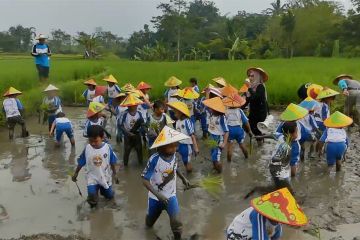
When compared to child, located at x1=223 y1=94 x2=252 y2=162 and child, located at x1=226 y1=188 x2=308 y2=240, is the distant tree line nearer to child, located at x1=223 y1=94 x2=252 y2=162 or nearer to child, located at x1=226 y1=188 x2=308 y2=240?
child, located at x1=223 y1=94 x2=252 y2=162

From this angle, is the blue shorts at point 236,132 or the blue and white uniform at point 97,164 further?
the blue shorts at point 236,132

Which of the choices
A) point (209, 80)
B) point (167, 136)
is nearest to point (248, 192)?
point (167, 136)

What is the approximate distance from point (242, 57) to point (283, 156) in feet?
103

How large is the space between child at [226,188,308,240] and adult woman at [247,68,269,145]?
17.6ft

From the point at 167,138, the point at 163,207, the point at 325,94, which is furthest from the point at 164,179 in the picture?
the point at 325,94

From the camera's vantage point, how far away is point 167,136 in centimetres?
450

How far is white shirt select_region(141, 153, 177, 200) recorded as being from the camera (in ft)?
15.3

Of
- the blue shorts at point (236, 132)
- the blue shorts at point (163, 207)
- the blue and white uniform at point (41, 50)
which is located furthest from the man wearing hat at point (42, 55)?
the blue shorts at point (163, 207)

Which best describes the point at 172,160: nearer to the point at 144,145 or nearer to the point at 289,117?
the point at 289,117

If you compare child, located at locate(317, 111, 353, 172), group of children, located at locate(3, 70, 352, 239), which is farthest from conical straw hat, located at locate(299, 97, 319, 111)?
child, located at locate(317, 111, 353, 172)

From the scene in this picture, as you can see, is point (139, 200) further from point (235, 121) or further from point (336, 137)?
point (336, 137)

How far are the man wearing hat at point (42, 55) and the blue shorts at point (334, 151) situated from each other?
393 inches

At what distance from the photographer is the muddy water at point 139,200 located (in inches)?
202

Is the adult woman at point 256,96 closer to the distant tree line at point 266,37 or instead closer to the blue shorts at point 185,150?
the blue shorts at point 185,150
